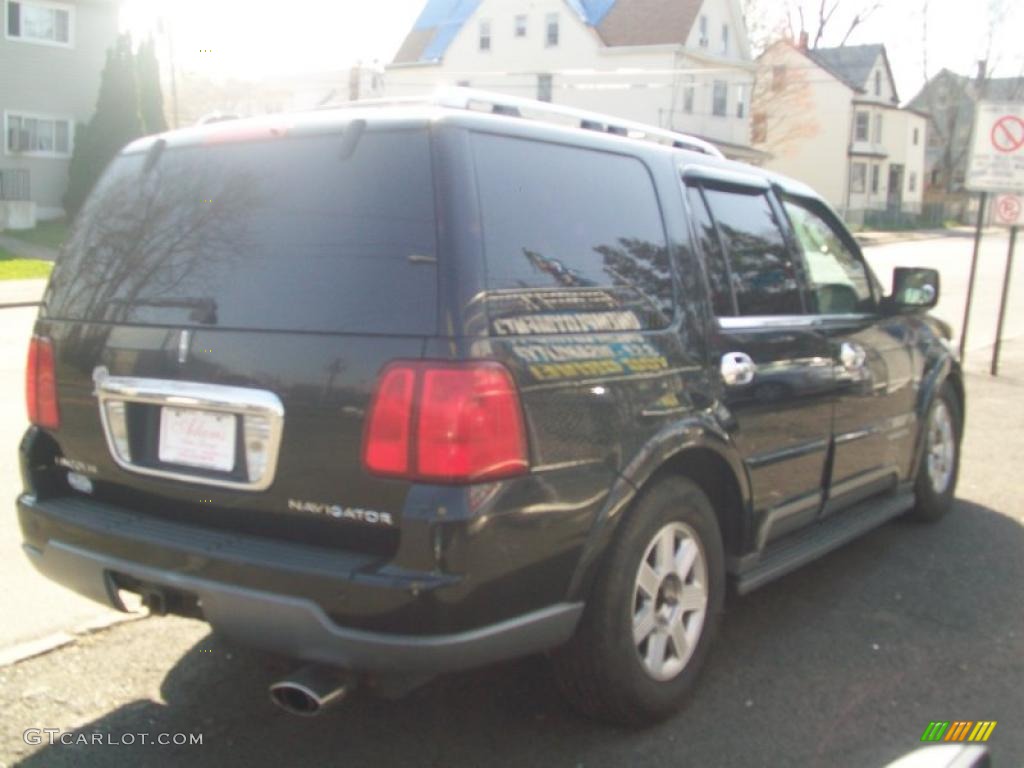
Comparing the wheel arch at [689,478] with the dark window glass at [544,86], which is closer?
the wheel arch at [689,478]

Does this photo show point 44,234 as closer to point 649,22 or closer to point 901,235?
point 649,22

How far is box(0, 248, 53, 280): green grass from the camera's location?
20.4m

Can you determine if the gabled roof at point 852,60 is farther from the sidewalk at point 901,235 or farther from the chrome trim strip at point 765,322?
the chrome trim strip at point 765,322

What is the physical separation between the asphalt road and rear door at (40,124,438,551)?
779 mm

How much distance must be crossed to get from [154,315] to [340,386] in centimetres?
75

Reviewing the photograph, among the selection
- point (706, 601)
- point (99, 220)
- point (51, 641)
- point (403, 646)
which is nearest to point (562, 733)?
point (706, 601)

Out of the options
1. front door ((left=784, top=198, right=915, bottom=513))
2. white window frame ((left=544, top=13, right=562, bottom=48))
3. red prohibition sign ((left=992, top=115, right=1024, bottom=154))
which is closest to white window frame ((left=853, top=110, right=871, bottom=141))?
white window frame ((left=544, top=13, right=562, bottom=48))

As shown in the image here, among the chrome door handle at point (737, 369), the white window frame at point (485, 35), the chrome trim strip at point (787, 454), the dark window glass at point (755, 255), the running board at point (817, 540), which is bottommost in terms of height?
the running board at point (817, 540)

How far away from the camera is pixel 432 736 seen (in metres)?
3.60

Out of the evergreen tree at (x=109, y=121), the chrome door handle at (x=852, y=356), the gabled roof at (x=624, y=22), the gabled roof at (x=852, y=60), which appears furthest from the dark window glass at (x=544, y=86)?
the chrome door handle at (x=852, y=356)

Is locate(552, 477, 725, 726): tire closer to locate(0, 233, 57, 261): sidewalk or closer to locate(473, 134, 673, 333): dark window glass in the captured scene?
locate(473, 134, 673, 333): dark window glass

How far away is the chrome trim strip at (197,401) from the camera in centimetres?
310

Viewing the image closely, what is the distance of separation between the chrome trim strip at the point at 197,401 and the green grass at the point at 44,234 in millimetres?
24269

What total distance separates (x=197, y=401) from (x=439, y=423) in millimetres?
787
